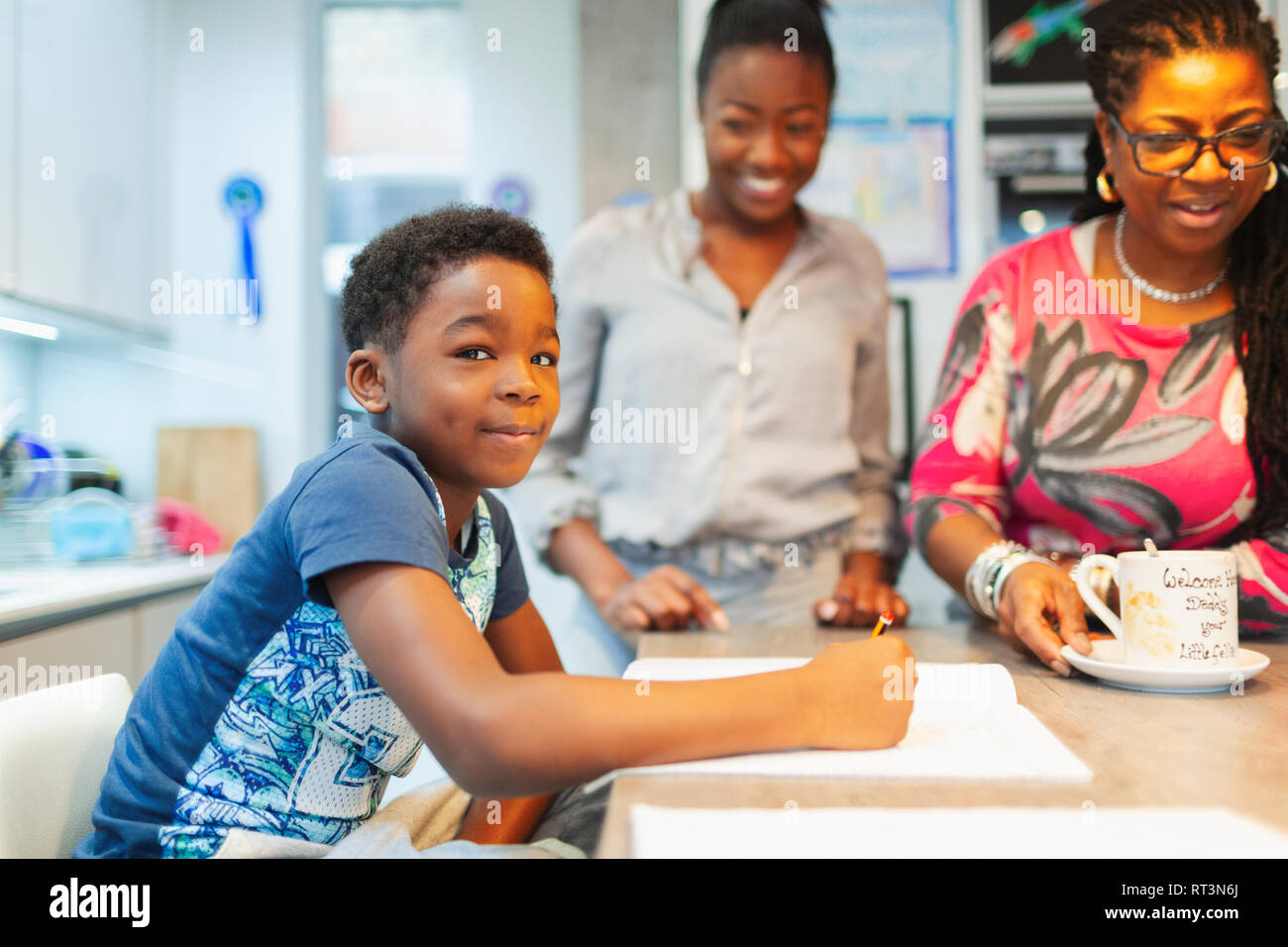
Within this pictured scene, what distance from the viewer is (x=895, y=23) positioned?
7.07ft

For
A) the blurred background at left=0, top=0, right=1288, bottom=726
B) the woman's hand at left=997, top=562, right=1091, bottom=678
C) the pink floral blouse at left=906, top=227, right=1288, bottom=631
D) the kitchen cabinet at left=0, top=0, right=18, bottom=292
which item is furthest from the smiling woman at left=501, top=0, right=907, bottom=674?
the kitchen cabinet at left=0, top=0, right=18, bottom=292

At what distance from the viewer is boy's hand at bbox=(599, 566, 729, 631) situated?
1151 millimetres

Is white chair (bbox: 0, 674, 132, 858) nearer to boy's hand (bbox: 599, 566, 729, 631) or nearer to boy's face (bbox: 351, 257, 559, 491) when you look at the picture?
boy's face (bbox: 351, 257, 559, 491)

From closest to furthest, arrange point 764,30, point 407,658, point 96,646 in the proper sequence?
point 407,658 → point 764,30 → point 96,646

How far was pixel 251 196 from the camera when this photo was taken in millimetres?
2652

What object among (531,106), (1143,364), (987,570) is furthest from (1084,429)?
(531,106)

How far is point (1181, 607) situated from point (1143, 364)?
15.6 inches

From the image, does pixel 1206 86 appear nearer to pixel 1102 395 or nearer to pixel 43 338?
pixel 1102 395

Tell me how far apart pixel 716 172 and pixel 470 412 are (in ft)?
2.60

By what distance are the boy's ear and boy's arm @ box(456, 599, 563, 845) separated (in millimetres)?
258

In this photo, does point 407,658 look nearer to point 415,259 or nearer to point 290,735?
point 290,735

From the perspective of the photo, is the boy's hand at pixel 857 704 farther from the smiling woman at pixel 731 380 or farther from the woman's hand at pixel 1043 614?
the smiling woman at pixel 731 380

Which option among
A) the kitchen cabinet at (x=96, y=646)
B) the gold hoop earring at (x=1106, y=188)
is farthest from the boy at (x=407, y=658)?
the gold hoop earring at (x=1106, y=188)

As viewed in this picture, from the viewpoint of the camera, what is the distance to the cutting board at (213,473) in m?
2.55
